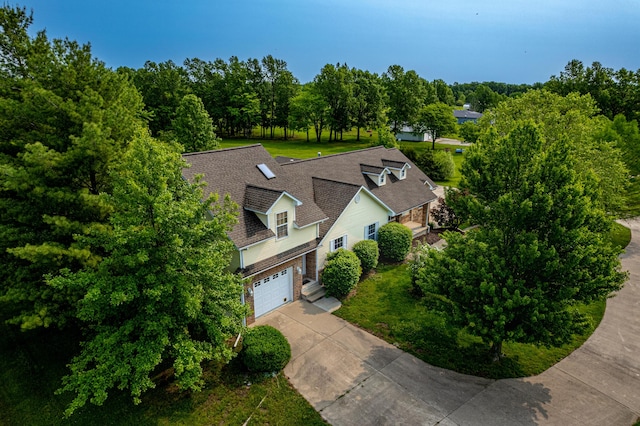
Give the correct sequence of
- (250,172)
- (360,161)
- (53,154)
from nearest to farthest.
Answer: (53,154), (250,172), (360,161)

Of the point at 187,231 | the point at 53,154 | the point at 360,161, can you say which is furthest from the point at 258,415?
the point at 360,161

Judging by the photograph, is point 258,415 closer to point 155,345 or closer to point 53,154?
point 155,345

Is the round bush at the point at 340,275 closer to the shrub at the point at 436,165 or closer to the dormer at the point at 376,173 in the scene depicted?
the dormer at the point at 376,173

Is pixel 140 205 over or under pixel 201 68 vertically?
under

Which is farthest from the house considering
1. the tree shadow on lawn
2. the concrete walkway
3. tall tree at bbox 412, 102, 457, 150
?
tall tree at bbox 412, 102, 457, 150

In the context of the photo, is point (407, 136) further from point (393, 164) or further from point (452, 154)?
point (393, 164)

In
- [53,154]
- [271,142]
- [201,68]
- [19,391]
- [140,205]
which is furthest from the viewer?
[201,68]

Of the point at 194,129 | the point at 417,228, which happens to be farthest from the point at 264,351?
the point at 194,129

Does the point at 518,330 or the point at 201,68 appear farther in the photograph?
the point at 201,68
